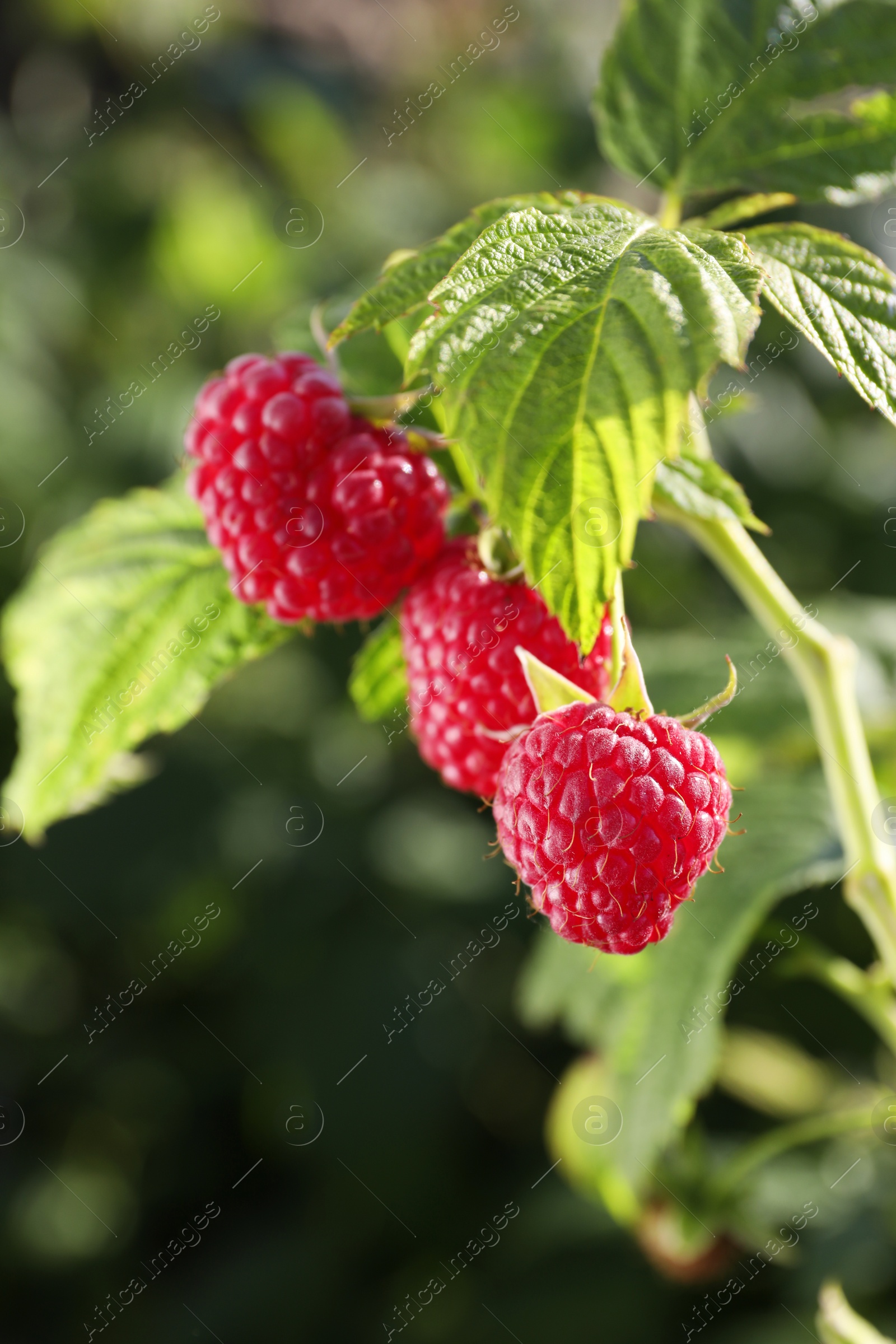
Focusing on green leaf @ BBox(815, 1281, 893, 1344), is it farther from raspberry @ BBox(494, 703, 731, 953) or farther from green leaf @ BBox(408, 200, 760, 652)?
green leaf @ BBox(408, 200, 760, 652)

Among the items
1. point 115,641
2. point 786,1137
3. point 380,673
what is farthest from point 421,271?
point 786,1137

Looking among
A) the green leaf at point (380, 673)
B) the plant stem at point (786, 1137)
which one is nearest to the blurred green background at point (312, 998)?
the plant stem at point (786, 1137)

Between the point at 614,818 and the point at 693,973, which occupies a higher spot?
the point at 614,818

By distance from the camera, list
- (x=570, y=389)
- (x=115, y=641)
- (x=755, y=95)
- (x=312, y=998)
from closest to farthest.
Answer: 1. (x=570, y=389)
2. (x=755, y=95)
3. (x=115, y=641)
4. (x=312, y=998)

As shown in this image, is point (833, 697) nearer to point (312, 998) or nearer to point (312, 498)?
point (312, 498)

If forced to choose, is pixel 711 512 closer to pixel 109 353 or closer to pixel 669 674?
pixel 669 674

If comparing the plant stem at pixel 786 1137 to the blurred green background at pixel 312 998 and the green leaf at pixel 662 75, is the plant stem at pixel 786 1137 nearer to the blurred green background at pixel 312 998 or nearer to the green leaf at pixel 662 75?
the blurred green background at pixel 312 998

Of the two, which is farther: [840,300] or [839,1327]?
[839,1327]
